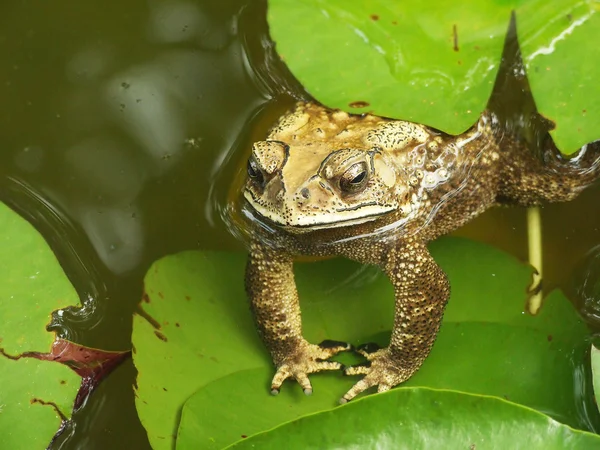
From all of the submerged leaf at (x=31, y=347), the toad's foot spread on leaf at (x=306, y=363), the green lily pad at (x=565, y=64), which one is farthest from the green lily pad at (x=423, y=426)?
the green lily pad at (x=565, y=64)

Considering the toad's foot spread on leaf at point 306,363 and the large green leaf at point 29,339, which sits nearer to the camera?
the large green leaf at point 29,339

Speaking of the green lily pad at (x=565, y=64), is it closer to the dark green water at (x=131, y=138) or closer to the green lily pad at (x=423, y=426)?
the dark green water at (x=131, y=138)

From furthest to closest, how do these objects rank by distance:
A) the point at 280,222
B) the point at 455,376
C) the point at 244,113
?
the point at 244,113, the point at 455,376, the point at 280,222

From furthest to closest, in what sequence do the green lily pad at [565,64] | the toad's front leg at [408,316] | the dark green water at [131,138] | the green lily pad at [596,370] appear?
the dark green water at [131,138]
the toad's front leg at [408,316]
the green lily pad at [565,64]
the green lily pad at [596,370]

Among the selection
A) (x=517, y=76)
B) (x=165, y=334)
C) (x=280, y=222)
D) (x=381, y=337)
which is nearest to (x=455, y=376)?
(x=381, y=337)

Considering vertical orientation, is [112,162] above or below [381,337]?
above

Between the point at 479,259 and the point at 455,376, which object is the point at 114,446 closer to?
the point at 455,376

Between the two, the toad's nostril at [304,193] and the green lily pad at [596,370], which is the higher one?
the toad's nostril at [304,193]
